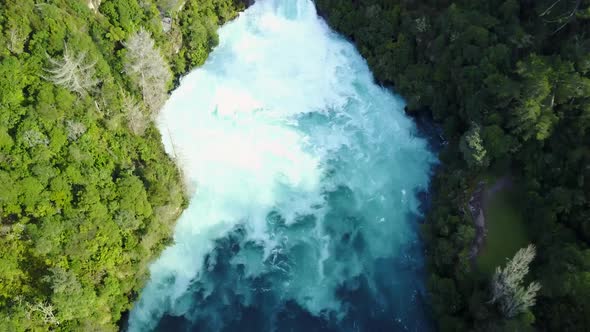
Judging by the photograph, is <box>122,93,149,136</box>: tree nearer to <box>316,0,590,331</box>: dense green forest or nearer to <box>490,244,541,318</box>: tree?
<box>316,0,590,331</box>: dense green forest

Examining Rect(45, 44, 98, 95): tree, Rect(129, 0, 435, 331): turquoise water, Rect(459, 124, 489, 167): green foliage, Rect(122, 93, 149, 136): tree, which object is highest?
Rect(45, 44, 98, 95): tree

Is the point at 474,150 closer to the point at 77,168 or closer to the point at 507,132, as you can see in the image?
the point at 507,132

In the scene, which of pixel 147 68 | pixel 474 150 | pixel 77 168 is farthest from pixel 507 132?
pixel 77 168

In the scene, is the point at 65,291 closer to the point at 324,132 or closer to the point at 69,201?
the point at 69,201

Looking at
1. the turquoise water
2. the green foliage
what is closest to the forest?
the green foliage

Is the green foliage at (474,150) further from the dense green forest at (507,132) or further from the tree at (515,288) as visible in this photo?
the tree at (515,288)
